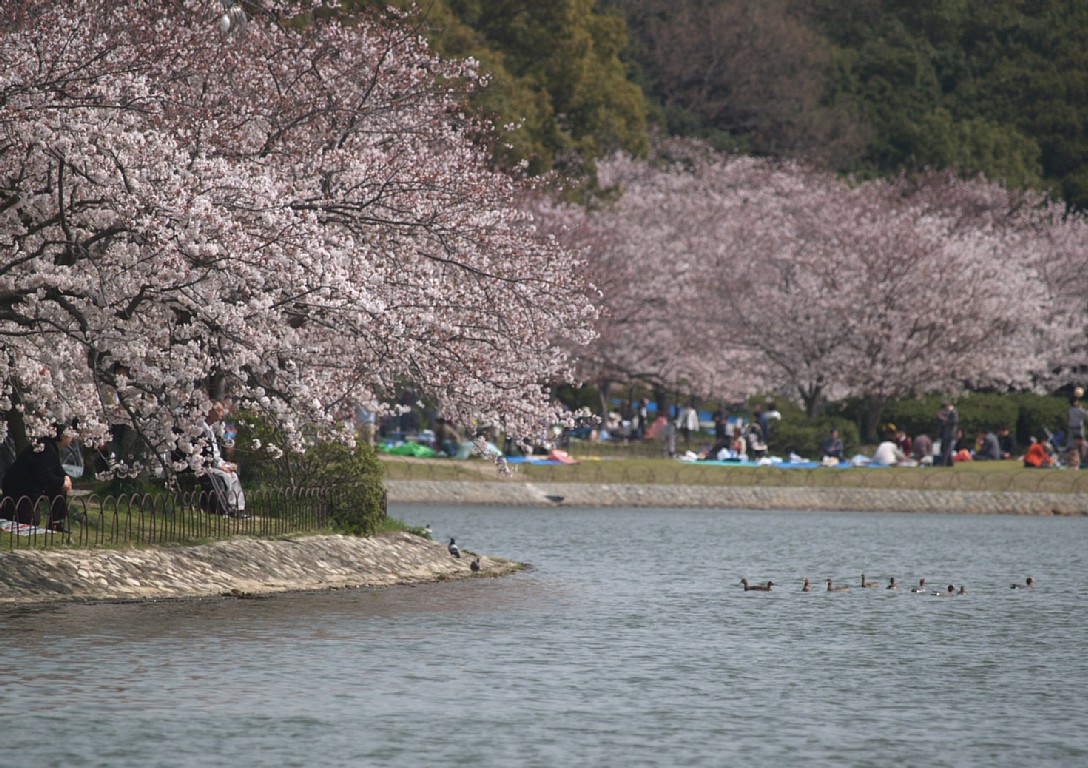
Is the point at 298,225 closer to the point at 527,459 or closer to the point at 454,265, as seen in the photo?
the point at 454,265

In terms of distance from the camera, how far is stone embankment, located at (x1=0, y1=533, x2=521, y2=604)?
1903 centimetres

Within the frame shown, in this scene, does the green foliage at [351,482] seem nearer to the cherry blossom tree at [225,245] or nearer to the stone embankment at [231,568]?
the stone embankment at [231,568]

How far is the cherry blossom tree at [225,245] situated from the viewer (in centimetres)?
1900

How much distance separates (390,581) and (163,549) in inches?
132

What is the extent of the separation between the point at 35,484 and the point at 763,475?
84.6 ft

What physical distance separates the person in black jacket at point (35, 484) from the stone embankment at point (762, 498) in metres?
20.6

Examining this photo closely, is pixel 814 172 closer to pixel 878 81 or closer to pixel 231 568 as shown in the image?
pixel 878 81

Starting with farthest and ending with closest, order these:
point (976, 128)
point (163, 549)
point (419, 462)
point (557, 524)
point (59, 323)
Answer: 1. point (976, 128)
2. point (419, 462)
3. point (557, 524)
4. point (163, 549)
5. point (59, 323)

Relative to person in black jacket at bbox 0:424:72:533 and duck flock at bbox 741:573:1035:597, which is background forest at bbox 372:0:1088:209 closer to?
duck flock at bbox 741:573:1035:597

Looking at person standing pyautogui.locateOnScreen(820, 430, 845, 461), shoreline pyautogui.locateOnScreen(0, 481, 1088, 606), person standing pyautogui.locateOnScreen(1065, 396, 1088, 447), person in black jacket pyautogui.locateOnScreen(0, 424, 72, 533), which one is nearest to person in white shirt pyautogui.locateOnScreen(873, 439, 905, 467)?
person standing pyautogui.locateOnScreen(820, 430, 845, 461)

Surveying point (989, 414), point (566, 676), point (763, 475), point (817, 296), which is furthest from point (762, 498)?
point (566, 676)

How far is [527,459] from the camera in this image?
44094 millimetres

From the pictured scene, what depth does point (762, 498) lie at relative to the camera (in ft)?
140

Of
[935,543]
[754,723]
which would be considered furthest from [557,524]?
[754,723]
